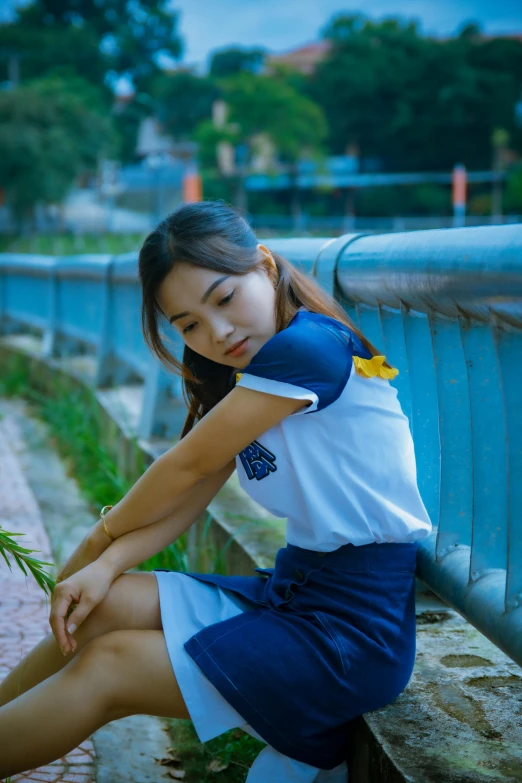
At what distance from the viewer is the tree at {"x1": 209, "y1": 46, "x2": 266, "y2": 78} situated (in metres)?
86.8

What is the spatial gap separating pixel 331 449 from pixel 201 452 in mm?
240

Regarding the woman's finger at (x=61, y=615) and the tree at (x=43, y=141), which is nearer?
the woman's finger at (x=61, y=615)

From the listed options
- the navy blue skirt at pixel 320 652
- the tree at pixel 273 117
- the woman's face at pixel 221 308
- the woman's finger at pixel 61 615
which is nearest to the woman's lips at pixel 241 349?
the woman's face at pixel 221 308

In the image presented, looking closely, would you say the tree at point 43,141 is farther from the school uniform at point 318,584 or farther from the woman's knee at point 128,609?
the school uniform at point 318,584

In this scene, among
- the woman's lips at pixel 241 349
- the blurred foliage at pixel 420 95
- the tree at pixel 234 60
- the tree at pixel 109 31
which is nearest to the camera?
the woman's lips at pixel 241 349

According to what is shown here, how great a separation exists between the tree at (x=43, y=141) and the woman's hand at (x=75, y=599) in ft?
133

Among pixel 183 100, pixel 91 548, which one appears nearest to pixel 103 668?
pixel 91 548

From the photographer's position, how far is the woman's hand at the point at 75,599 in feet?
5.85

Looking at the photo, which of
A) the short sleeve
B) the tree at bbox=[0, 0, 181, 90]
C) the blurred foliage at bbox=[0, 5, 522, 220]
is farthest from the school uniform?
the tree at bbox=[0, 0, 181, 90]

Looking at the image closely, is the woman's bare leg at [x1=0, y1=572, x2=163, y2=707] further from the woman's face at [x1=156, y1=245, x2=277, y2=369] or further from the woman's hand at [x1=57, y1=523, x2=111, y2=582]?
the woman's face at [x1=156, y1=245, x2=277, y2=369]

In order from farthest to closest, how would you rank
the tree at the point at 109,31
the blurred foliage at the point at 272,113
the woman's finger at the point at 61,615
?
the tree at the point at 109,31, the blurred foliage at the point at 272,113, the woman's finger at the point at 61,615

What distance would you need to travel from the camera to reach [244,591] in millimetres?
1896

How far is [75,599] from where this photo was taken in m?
1.81

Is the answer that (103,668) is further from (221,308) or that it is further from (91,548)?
(221,308)
